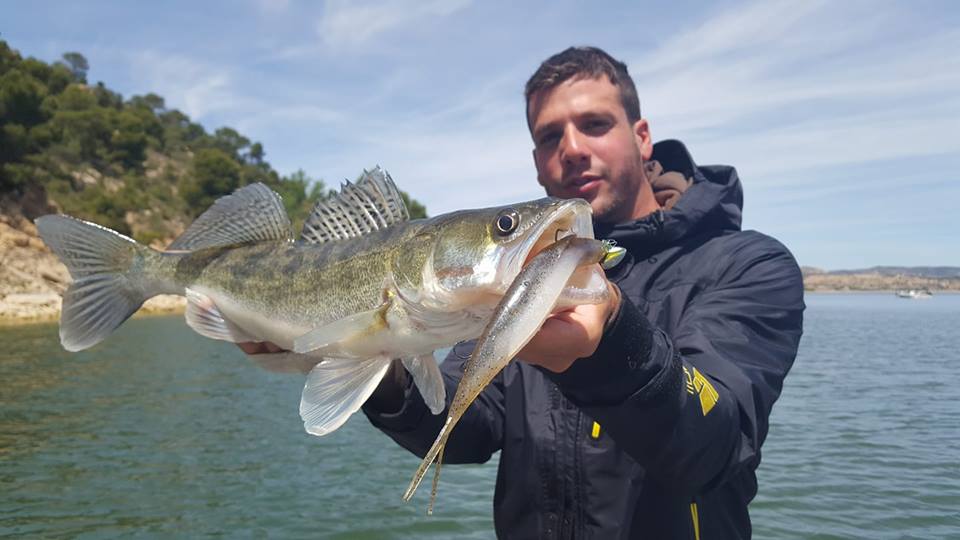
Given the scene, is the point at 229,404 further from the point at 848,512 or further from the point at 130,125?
the point at 130,125

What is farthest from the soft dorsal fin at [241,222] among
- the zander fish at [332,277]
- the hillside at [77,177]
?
the hillside at [77,177]

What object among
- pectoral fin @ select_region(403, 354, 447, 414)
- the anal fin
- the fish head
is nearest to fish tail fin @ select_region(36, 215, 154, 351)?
the anal fin

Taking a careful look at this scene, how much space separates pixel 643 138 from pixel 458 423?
2.36 meters

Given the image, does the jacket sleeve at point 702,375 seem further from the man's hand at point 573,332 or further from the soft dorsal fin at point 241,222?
the soft dorsal fin at point 241,222

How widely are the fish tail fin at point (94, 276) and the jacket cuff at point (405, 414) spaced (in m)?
1.73

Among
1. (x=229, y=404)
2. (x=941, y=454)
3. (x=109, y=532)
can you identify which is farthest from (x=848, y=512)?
(x=229, y=404)

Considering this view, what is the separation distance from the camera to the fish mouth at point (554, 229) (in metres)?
2.22

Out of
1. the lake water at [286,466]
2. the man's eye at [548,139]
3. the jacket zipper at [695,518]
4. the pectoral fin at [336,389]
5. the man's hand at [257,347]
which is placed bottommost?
the lake water at [286,466]

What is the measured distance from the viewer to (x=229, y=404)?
15.6 m

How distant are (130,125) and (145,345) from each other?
1492 inches

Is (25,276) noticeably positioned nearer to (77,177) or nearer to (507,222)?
(77,177)

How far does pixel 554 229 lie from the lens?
231cm

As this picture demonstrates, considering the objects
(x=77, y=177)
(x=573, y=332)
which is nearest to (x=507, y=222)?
(x=573, y=332)

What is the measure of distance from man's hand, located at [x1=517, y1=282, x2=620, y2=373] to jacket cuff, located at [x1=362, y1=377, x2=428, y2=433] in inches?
54.0
